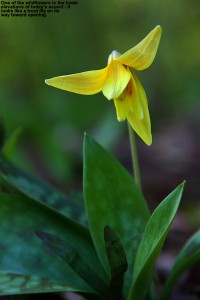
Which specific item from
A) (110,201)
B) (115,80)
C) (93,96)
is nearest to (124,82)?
(115,80)

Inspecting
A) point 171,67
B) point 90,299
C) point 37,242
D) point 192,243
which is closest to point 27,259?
point 37,242

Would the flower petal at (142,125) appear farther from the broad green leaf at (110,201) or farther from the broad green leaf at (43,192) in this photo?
the broad green leaf at (43,192)

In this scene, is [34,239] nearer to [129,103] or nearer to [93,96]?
[129,103]

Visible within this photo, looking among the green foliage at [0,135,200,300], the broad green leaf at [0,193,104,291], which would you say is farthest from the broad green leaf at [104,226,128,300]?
the broad green leaf at [0,193,104,291]

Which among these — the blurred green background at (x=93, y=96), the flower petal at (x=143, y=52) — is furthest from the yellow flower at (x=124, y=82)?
the blurred green background at (x=93, y=96)

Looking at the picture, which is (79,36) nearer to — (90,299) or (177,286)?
(177,286)

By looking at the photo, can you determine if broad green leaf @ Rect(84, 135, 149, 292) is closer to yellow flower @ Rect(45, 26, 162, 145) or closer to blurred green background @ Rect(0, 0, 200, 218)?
yellow flower @ Rect(45, 26, 162, 145)
